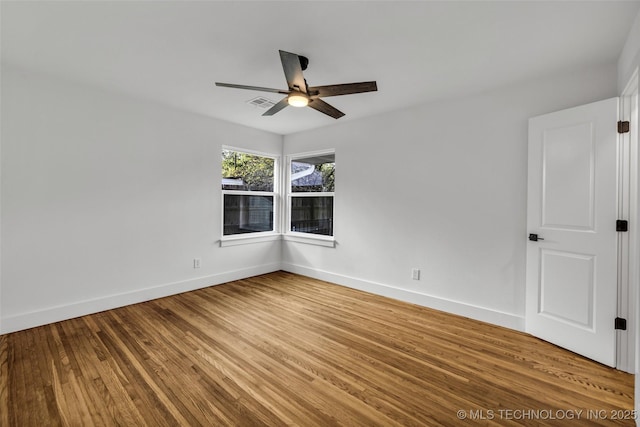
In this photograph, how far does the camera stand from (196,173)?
404 centimetres

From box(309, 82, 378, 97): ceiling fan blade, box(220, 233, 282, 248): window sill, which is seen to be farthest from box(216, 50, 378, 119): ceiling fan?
box(220, 233, 282, 248): window sill

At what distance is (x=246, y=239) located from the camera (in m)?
4.65

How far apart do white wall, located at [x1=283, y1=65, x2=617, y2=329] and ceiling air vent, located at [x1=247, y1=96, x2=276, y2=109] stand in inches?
49.2

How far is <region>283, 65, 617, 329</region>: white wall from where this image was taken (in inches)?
112

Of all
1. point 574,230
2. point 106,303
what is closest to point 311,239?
point 106,303

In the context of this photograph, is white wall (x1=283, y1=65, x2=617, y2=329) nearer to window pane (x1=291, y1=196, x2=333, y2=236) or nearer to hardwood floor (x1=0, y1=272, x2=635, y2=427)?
window pane (x1=291, y1=196, x2=333, y2=236)

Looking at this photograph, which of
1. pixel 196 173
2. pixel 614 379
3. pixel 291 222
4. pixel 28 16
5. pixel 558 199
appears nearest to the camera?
pixel 28 16

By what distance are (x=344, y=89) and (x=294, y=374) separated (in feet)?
7.23

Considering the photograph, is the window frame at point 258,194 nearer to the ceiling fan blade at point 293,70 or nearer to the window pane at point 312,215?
the window pane at point 312,215

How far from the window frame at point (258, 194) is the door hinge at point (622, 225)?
14.0ft

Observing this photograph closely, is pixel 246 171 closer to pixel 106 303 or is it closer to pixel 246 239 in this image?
pixel 246 239

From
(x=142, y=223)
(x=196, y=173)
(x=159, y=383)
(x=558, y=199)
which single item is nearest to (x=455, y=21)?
(x=558, y=199)

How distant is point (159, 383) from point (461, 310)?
9.77ft

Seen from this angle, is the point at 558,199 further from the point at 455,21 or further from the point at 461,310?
the point at 455,21
